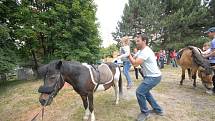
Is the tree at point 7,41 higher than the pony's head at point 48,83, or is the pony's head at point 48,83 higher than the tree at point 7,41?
the tree at point 7,41

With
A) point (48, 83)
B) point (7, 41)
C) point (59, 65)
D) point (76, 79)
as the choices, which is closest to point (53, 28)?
point (7, 41)

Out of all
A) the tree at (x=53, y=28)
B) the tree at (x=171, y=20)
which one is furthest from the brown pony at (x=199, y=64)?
the tree at (x=171, y=20)

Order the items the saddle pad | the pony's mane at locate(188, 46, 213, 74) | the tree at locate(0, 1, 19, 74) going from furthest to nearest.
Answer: the tree at locate(0, 1, 19, 74)
the pony's mane at locate(188, 46, 213, 74)
the saddle pad

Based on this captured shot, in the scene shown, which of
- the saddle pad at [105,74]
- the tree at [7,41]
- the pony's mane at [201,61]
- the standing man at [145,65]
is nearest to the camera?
the standing man at [145,65]

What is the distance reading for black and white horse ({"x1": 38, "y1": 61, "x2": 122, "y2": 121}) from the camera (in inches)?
195

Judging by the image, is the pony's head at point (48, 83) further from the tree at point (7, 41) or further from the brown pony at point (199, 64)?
the tree at point (7, 41)

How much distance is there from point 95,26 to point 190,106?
44.0ft

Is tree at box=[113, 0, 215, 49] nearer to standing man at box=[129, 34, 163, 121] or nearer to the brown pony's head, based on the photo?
the brown pony's head

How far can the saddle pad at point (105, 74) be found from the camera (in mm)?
6041

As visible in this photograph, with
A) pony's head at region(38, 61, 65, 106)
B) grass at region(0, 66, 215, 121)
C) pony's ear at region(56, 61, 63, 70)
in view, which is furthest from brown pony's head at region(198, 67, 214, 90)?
pony's head at region(38, 61, 65, 106)

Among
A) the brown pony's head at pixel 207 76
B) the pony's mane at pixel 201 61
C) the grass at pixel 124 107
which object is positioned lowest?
the grass at pixel 124 107

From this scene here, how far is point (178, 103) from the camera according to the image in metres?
7.13

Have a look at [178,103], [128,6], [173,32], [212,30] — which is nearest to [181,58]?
[212,30]

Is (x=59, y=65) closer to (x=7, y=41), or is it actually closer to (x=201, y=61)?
(x=201, y=61)
